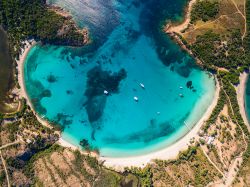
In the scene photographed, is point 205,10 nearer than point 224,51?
No

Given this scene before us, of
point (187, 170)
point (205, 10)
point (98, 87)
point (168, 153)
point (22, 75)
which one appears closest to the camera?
point (187, 170)

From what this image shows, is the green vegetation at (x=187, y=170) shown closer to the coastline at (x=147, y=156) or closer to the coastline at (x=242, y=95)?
the coastline at (x=147, y=156)

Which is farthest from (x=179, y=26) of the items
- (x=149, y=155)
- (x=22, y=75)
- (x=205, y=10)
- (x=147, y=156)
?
(x=22, y=75)

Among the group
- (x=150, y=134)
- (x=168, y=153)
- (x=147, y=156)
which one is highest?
(x=150, y=134)

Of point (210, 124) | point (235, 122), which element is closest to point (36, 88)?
point (210, 124)

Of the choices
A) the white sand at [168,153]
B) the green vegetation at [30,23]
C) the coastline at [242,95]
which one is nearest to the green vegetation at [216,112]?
the white sand at [168,153]

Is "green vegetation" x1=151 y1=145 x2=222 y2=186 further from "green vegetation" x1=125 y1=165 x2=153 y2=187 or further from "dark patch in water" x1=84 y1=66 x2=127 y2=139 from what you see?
"dark patch in water" x1=84 y1=66 x2=127 y2=139

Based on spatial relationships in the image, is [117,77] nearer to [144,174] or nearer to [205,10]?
[144,174]
